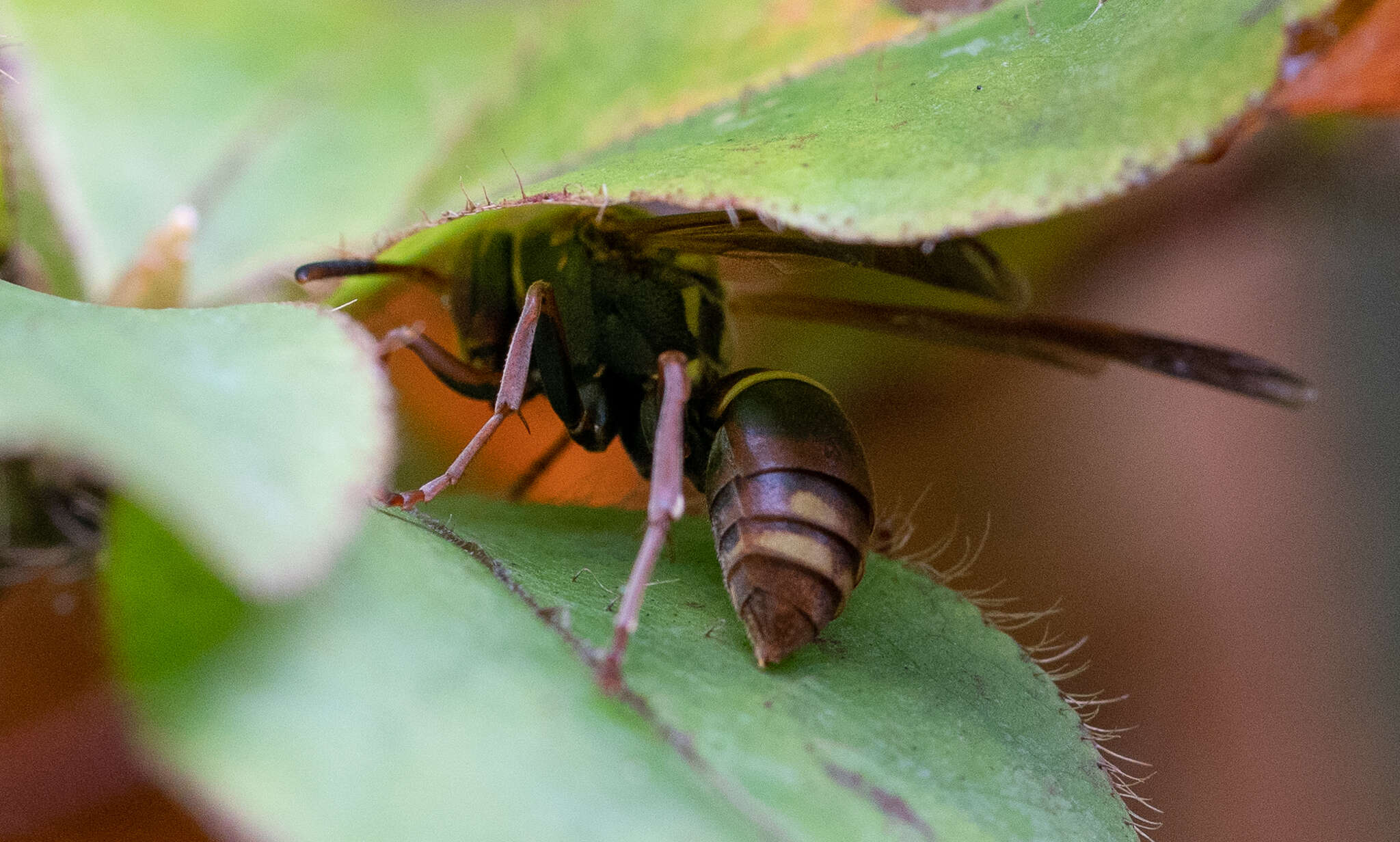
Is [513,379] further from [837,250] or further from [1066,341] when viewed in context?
[1066,341]

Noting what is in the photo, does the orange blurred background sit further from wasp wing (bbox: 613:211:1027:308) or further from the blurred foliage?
the blurred foliage

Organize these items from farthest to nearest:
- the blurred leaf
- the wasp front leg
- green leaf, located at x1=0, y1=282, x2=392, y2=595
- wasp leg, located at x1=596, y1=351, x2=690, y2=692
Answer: the blurred leaf < the wasp front leg < wasp leg, located at x1=596, y1=351, x2=690, y2=692 < green leaf, located at x1=0, y1=282, x2=392, y2=595

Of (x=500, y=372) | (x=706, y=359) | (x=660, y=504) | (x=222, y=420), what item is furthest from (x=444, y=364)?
(x=222, y=420)

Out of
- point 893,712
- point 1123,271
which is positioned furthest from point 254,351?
point 1123,271

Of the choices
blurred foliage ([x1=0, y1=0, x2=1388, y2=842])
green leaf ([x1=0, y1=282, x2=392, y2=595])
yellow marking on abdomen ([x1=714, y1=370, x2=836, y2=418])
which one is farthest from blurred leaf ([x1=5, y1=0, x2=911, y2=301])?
green leaf ([x1=0, y1=282, x2=392, y2=595])

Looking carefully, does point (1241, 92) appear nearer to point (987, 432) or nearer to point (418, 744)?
point (418, 744)

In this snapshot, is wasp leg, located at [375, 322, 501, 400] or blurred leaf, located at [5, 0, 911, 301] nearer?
wasp leg, located at [375, 322, 501, 400]

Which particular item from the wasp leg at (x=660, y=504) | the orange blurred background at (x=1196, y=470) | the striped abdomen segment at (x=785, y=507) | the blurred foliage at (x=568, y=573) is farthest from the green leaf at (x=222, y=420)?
the orange blurred background at (x=1196, y=470)
